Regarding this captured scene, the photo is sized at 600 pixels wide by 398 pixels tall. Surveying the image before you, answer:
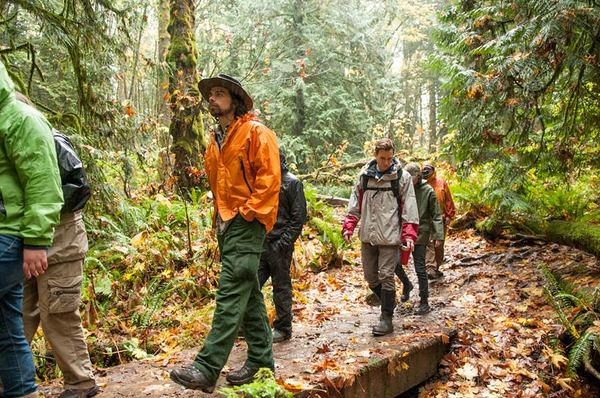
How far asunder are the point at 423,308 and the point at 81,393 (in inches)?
188

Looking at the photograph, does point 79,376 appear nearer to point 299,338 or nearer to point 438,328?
point 299,338

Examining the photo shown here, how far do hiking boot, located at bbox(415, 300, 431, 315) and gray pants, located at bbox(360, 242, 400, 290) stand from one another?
3.85 ft

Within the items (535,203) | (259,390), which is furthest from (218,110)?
(535,203)

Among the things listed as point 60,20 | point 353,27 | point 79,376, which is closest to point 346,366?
point 79,376

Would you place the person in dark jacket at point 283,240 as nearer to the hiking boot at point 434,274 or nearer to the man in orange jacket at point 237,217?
the man in orange jacket at point 237,217

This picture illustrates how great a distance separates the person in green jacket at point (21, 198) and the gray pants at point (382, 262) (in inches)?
157

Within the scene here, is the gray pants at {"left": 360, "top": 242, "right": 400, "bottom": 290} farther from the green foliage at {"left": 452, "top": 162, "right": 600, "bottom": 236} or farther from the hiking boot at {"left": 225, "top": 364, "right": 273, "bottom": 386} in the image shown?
the green foliage at {"left": 452, "top": 162, "right": 600, "bottom": 236}

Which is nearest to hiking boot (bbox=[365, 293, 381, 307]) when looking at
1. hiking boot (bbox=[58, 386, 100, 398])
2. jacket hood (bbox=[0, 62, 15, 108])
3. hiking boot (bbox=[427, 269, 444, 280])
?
hiking boot (bbox=[427, 269, 444, 280])

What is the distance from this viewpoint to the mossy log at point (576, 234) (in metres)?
7.94

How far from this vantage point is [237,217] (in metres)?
3.72

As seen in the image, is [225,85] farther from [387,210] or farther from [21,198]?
[387,210]

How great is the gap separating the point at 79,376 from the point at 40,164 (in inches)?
72.9

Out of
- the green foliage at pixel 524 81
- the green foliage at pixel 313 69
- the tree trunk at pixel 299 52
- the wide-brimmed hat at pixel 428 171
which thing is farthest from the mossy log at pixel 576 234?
the tree trunk at pixel 299 52

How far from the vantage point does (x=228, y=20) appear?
1964 cm
